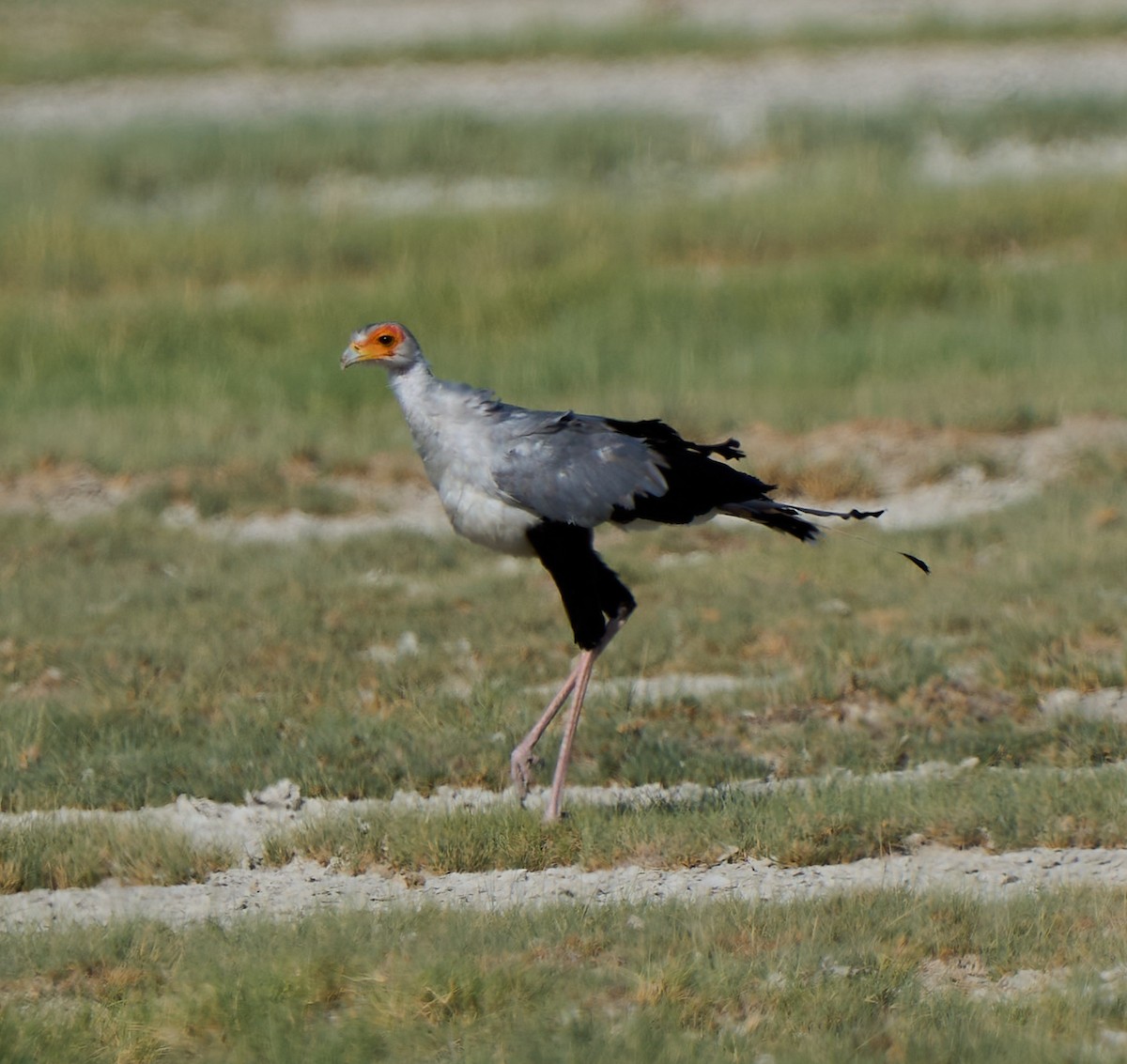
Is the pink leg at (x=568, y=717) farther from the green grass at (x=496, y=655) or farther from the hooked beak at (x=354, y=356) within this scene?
the hooked beak at (x=354, y=356)

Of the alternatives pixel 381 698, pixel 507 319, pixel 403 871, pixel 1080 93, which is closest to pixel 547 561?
pixel 403 871

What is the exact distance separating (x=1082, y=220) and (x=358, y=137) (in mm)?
8933

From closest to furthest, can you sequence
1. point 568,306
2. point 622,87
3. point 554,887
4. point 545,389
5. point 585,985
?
point 585,985, point 554,887, point 545,389, point 568,306, point 622,87

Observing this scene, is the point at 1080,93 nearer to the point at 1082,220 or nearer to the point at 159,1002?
the point at 1082,220

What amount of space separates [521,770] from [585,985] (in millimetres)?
2088

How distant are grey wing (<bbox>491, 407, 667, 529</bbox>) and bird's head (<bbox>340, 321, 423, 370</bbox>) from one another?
430mm

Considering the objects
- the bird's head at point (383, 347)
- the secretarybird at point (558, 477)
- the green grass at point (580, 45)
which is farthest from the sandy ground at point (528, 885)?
the green grass at point (580, 45)

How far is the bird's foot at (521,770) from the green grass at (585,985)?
136 centimetres

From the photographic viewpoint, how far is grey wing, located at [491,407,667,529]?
22.1 ft

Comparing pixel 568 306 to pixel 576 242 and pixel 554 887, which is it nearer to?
pixel 576 242

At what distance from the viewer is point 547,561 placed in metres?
7.02

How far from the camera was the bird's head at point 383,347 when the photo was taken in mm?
6973

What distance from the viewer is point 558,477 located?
6.77 metres

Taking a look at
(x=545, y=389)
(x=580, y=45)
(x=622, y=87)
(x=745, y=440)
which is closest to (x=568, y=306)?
(x=545, y=389)
